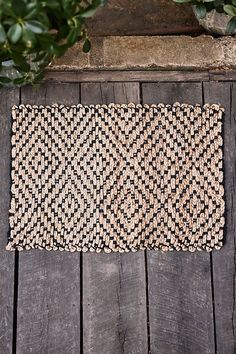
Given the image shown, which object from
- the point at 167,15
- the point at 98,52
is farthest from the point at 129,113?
the point at 167,15

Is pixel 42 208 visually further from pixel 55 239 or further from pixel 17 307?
pixel 17 307

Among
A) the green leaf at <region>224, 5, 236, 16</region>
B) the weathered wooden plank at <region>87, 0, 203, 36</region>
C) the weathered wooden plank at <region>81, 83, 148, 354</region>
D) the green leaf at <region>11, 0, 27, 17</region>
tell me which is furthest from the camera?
the weathered wooden plank at <region>87, 0, 203, 36</region>

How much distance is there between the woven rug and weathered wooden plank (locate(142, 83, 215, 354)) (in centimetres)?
4

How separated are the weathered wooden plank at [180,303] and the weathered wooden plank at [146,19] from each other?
0.54 m

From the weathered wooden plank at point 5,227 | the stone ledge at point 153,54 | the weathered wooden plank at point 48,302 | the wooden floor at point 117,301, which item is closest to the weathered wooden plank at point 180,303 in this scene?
the wooden floor at point 117,301

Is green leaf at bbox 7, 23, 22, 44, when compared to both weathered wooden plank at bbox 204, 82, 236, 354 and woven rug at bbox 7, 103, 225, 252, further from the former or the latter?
weathered wooden plank at bbox 204, 82, 236, 354

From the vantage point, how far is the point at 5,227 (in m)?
1.32

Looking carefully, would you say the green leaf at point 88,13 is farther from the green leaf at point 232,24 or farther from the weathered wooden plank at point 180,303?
the weathered wooden plank at point 180,303

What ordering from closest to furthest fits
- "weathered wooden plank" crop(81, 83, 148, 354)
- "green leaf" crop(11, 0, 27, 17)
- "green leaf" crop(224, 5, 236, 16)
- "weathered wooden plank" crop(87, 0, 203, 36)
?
"green leaf" crop(11, 0, 27, 17), "green leaf" crop(224, 5, 236, 16), "weathered wooden plank" crop(81, 83, 148, 354), "weathered wooden plank" crop(87, 0, 203, 36)

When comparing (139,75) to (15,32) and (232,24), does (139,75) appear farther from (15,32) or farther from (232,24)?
(15,32)

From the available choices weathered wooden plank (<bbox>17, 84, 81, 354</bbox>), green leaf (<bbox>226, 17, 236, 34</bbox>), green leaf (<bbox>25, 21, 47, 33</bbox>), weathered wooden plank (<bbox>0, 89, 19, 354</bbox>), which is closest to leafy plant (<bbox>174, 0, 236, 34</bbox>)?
green leaf (<bbox>226, 17, 236, 34</bbox>)

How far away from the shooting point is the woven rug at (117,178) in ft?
4.30

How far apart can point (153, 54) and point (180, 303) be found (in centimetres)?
56

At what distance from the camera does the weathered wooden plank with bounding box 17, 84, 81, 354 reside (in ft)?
4.20
